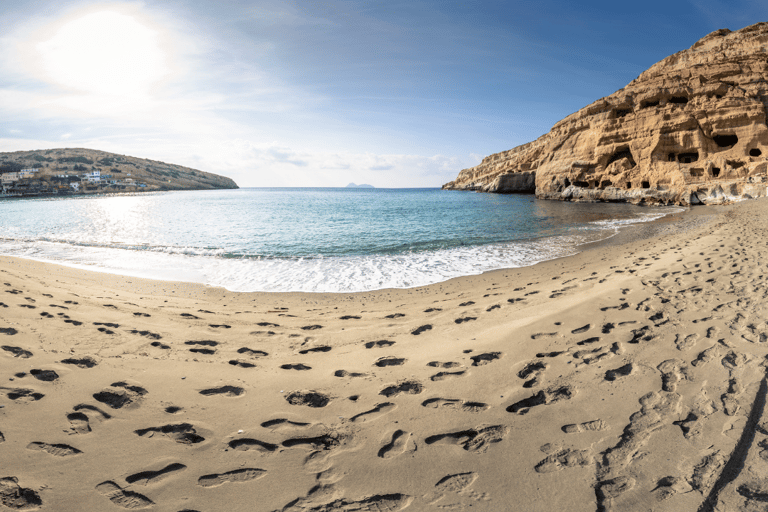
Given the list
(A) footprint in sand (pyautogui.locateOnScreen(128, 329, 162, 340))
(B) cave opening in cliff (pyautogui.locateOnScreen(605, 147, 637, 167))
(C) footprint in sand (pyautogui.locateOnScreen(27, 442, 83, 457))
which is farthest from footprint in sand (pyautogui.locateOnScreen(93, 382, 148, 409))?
(B) cave opening in cliff (pyautogui.locateOnScreen(605, 147, 637, 167))

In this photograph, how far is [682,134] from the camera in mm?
30453

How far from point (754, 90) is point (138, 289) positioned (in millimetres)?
46749

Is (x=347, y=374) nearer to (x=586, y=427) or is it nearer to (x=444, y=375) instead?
(x=444, y=375)

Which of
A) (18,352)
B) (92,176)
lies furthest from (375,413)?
(92,176)

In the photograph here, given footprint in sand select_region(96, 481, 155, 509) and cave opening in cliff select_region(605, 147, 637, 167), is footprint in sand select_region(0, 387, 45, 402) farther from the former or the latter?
cave opening in cliff select_region(605, 147, 637, 167)

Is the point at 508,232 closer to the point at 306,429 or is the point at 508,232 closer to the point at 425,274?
the point at 425,274

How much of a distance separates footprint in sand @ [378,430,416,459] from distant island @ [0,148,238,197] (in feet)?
343

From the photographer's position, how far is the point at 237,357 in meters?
3.90

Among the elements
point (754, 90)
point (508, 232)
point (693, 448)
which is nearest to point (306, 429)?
point (693, 448)

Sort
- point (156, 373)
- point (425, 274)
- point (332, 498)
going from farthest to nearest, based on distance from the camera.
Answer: point (425, 274), point (156, 373), point (332, 498)

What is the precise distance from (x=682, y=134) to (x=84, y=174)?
135827mm

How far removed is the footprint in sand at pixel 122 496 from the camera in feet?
5.85

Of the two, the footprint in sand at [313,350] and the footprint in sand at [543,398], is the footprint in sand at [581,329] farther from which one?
the footprint in sand at [313,350]

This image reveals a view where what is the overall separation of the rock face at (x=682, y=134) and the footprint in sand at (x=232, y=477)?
3578 centimetres
